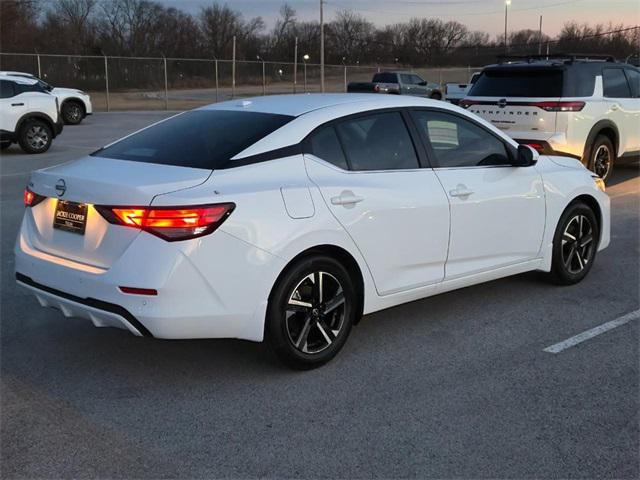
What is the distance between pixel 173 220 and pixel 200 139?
98 cm

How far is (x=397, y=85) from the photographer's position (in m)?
32.2

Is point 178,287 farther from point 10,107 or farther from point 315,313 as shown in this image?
point 10,107

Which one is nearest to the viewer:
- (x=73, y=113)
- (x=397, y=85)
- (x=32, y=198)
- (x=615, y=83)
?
(x=32, y=198)

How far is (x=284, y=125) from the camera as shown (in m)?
4.23

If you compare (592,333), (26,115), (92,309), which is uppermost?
(26,115)

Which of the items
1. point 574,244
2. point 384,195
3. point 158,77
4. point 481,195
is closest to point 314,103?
point 384,195

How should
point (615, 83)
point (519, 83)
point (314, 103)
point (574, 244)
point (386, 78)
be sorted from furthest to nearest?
1. point (386, 78)
2. point (615, 83)
3. point (519, 83)
4. point (574, 244)
5. point (314, 103)

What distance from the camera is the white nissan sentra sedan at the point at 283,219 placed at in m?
3.61

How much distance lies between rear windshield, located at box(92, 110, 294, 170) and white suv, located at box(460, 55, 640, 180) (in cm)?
620

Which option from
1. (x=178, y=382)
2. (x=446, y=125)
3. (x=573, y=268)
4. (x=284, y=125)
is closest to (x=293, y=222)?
(x=284, y=125)

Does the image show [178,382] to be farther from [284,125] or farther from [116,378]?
[284,125]

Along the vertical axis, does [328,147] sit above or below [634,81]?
below

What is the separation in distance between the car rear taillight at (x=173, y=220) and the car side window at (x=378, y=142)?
114cm

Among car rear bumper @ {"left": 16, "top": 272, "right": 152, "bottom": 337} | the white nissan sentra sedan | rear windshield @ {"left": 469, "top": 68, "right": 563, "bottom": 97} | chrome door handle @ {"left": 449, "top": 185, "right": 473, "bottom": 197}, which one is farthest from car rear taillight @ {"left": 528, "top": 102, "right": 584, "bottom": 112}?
car rear bumper @ {"left": 16, "top": 272, "right": 152, "bottom": 337}
